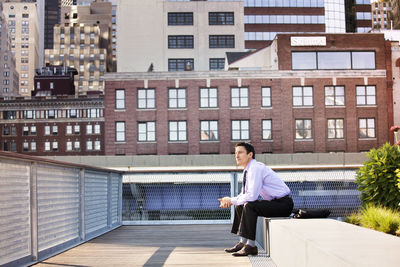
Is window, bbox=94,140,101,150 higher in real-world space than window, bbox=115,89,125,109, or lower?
lower

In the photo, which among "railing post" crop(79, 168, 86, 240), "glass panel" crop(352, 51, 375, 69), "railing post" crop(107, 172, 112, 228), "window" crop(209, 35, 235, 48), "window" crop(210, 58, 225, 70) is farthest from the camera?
"window" crop(209, 35, 235, 48)

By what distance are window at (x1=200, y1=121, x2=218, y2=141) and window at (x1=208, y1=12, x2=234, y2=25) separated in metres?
21.5

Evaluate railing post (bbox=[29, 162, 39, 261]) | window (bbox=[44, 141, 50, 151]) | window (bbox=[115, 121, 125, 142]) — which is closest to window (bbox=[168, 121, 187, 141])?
window (bbox=[115, 121, 125, 142])

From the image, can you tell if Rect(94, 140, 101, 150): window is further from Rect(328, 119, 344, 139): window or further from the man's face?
the man's face

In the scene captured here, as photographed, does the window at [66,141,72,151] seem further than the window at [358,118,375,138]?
Yes

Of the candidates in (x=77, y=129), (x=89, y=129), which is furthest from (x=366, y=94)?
(x=77, y=129)

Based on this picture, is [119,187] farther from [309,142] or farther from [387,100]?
[387,100]

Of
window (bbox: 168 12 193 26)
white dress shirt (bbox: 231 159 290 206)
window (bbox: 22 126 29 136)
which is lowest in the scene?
white dress shirt (bbox: 231 159 290 206)

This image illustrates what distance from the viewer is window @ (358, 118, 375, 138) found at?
169 ft

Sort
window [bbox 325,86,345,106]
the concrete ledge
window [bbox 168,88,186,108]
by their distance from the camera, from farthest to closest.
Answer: window [bbox 325,86,345,106] → window [bbox 168,88,186,108] → the concrete ledge

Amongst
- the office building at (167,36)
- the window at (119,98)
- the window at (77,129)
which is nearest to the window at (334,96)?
the office building at (167,36)

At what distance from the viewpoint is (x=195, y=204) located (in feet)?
37.9

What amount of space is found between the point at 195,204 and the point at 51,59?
149 m

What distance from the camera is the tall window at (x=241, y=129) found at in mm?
51188
